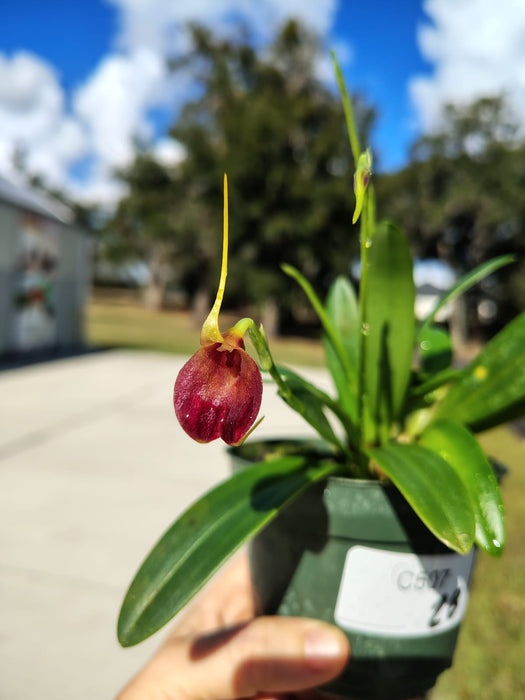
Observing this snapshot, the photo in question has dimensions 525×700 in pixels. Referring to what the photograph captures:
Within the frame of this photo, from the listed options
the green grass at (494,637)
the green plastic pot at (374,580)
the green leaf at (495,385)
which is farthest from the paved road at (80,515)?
the green leaf at (495,385)

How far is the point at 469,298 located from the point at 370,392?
23228mm

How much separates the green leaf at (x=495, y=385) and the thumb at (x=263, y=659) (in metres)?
0.35

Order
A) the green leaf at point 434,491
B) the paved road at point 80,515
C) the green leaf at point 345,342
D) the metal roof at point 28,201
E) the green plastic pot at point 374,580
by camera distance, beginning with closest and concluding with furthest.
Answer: the green leaf at point 434,491 < the green plastic pot at point 374,580 < the green leaf at point 345,342 < the paved road at point 80,515 < the metal roof at point 28,201

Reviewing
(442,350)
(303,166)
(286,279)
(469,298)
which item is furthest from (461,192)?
A: (442,350)

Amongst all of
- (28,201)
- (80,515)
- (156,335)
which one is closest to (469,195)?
(156,335)

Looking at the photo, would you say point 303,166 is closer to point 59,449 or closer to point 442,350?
point 59,449

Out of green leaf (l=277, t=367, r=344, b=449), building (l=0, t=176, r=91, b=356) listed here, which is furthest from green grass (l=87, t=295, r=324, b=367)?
green leaf (l=277, t=367, r=344, b=449)

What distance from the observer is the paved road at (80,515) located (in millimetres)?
1738

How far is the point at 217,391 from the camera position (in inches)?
16.6

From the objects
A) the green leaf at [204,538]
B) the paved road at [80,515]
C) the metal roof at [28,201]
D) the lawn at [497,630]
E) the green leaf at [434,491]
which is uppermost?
the metal roof at [28,201]

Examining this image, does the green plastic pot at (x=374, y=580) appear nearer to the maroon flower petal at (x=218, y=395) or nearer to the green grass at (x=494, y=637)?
the maroon flower petal at (x=218, y=395)

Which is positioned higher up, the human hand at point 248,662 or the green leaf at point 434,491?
the green leaf at point 434,491

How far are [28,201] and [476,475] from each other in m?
9.67

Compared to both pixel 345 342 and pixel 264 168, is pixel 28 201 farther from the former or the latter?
pixel 345 342
